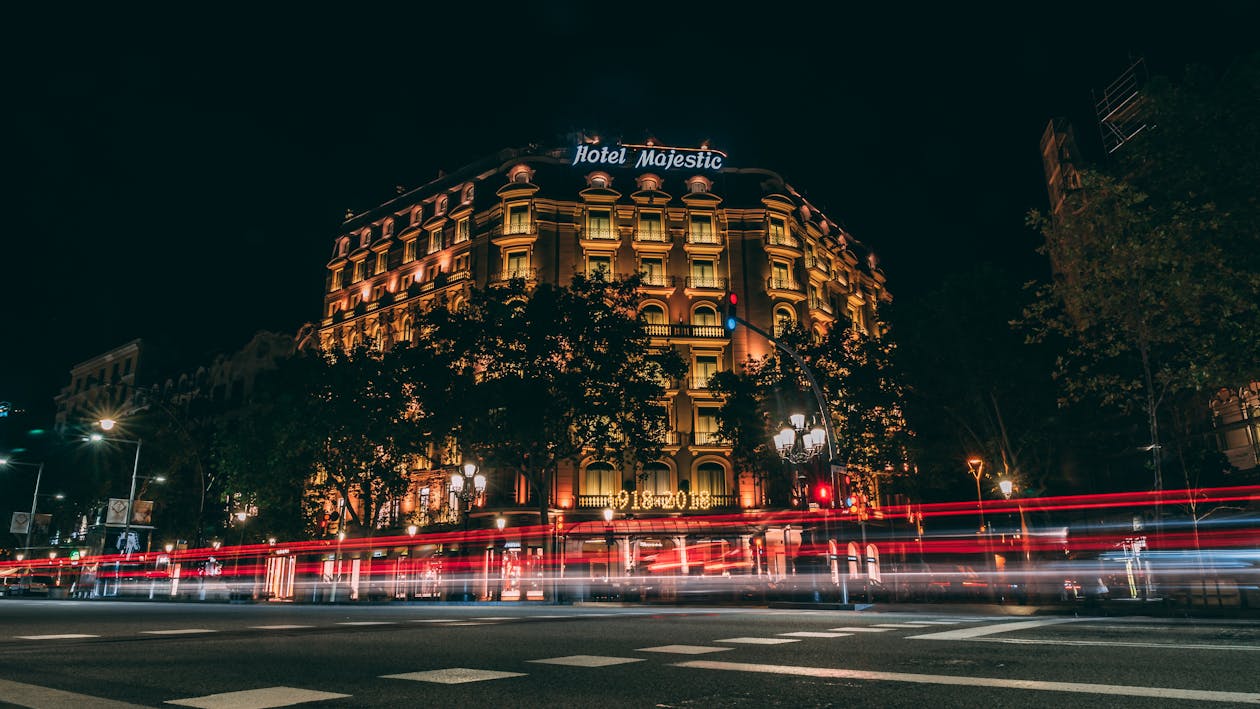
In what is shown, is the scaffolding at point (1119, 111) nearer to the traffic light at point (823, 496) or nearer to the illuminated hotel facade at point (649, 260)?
the illuminated hotel facade at point (649, 260)

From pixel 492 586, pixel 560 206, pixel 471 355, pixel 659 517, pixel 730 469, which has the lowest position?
pixel 492 586

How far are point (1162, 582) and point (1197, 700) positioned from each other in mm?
21408

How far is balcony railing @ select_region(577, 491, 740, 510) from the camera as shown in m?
39.5

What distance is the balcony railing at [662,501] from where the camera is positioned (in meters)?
39.5

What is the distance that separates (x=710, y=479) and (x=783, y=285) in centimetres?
1215

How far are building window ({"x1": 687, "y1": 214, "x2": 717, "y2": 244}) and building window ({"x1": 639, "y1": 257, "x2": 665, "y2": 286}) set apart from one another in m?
2.36

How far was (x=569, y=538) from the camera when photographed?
3816cm

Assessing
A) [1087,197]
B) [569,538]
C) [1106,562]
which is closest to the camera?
[1087,197]

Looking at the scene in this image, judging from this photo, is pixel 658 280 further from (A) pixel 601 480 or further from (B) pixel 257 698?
(B) pixel 257 698


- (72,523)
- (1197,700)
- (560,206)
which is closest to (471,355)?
(560,206)

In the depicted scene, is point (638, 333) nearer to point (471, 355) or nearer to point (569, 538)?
point (471, 355)

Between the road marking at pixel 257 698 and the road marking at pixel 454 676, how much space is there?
70 cm

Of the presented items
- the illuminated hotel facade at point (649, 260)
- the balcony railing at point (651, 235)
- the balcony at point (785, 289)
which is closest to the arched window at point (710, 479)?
the illuminated hotel facade at point (649, 260)

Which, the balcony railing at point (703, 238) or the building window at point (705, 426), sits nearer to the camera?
the building window at point (705, 426)
